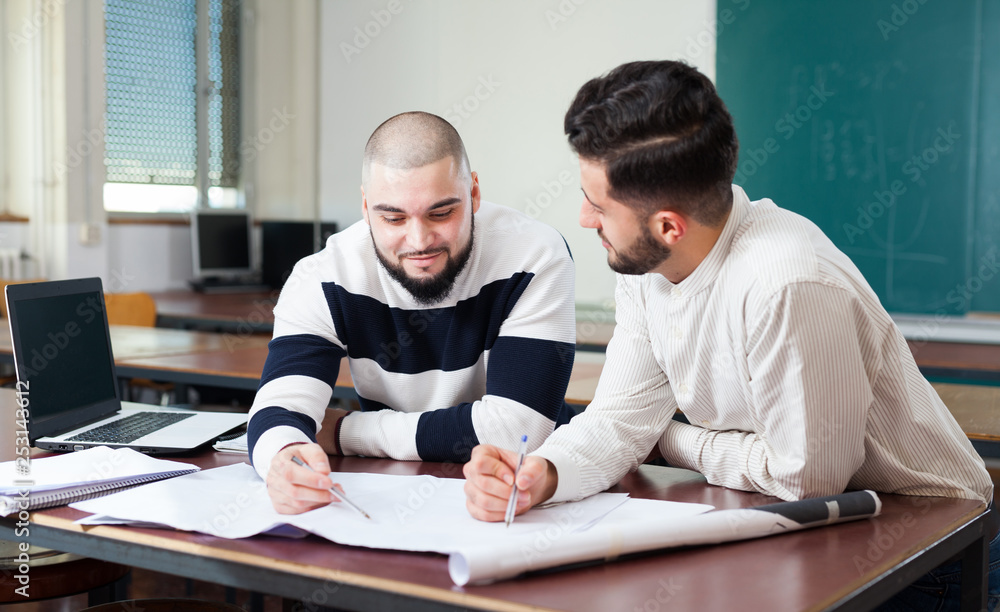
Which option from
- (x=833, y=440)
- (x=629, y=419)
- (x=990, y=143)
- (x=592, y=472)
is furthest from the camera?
(x=990, y=143)

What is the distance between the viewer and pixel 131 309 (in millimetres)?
4254

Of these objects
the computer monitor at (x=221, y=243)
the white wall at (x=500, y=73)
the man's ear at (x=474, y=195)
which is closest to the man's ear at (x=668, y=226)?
the man's ear at (x=474, y=195)

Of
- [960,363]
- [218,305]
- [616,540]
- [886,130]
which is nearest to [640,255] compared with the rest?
[616,540]

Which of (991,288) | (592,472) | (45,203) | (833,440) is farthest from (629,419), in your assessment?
(45,203)

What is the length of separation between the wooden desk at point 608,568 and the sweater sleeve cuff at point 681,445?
0.29m

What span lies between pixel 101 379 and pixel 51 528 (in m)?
0.75

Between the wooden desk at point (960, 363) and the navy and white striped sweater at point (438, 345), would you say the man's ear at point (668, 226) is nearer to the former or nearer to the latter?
the navy and white striped sweater at point (438, 345)

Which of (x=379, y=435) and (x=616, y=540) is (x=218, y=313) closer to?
(x=379, y=435)

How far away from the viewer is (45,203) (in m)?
5.02

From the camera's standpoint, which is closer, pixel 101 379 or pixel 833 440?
pixel 833 440

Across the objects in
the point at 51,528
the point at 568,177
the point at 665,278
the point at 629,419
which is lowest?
the point at 51,528

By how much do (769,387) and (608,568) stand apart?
0.36 metres

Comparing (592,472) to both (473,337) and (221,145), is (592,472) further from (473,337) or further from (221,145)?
(221,145)

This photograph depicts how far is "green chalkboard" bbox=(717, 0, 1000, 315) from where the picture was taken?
4180 mm
